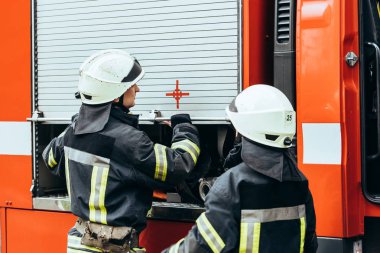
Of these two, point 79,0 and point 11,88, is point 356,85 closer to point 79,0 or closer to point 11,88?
point 79,0

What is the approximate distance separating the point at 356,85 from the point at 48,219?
75.0 inches

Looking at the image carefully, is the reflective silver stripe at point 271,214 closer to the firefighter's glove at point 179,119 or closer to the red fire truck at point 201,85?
the red fire truck at point 201,85

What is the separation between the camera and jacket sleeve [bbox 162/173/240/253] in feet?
8.30

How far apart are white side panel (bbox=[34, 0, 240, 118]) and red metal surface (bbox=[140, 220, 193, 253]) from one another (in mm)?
572

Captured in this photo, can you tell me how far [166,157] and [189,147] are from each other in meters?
0.15

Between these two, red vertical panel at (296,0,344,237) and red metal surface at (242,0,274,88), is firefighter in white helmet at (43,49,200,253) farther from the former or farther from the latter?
red vertical panel at (296,0,344,237)

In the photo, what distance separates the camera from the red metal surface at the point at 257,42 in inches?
132

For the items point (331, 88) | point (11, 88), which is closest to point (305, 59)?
point (331, 88)

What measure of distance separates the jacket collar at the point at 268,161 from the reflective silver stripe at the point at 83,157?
84 centimetres

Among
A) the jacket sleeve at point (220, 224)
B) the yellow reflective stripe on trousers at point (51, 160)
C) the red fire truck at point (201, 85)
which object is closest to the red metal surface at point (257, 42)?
the red fire truck at point (201, 85)

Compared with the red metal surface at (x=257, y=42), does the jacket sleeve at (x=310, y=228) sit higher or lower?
lower

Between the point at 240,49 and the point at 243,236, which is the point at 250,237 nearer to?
the point at 243,236

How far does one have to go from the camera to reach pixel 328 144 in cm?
311

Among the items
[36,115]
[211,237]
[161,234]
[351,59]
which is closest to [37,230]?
[36,115]
